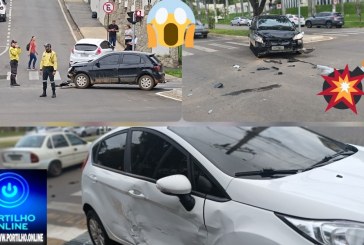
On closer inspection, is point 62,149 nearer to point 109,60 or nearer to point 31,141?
point 31,141

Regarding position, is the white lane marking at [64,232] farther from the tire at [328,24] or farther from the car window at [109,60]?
the tire at [328,24]

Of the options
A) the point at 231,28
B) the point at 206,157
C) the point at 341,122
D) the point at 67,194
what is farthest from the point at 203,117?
the point at 67,194

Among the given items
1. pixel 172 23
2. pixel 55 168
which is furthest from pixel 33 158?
pixel 172 23

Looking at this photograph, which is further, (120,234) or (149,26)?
(120,234)

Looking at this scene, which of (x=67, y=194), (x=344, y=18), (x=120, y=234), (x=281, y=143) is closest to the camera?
(x=344, y=18)

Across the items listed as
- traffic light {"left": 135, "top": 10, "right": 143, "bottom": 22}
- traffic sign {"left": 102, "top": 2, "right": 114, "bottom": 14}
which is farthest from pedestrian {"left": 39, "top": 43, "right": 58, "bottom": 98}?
traffic light {"left": 135, "top": 10, "right": 143, "bottom": 22}

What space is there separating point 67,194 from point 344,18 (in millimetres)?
2181

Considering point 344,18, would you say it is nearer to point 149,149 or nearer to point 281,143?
point 281,143

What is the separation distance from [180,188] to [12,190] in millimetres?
893

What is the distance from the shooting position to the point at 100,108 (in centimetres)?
223

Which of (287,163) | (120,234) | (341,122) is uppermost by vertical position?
(341,122)

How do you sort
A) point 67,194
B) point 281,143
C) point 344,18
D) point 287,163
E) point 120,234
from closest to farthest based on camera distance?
1. point 344,18
2. point 287,163
3. point 281,143
4. point 120,234
5. point 67,194

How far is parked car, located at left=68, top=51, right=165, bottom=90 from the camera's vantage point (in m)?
2.26

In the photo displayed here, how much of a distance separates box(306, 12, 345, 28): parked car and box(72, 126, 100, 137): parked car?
3.88ft
